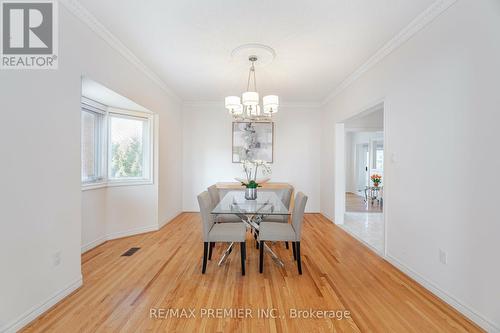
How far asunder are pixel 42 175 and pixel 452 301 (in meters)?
3.68

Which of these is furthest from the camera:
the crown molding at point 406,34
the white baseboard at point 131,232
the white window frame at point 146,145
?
the white window frame at point 146,145

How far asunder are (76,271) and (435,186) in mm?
3643

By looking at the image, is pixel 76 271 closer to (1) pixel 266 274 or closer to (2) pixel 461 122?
(1) pixel 266 274

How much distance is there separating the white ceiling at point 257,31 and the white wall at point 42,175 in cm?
59

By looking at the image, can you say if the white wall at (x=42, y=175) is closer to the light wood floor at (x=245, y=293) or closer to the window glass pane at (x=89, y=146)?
the light wood floor at (x=245, y=293)

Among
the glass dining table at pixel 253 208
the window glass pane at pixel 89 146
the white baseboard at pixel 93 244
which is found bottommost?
the white baseboard at pixel 93 244

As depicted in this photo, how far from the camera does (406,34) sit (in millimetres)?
2564

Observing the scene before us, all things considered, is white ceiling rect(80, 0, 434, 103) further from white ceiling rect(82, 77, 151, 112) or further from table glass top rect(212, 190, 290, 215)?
table glass top rect(212, 190, 290, 215)

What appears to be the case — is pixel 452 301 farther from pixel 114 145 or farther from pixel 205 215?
pixel 114 145

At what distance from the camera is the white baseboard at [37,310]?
165cm

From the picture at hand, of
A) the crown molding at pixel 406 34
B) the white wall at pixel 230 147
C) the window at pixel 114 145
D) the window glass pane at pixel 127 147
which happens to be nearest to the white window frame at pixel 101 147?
the window at pixel 114 145

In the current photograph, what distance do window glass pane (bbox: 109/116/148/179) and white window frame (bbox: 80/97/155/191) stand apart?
0.16ft

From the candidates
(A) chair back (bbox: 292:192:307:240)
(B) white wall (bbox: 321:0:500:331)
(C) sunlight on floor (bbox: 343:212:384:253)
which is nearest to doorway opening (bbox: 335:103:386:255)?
(C) sunlight on floor (bbox: 343:212:384:253)

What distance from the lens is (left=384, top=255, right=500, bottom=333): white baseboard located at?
1.71 metres
